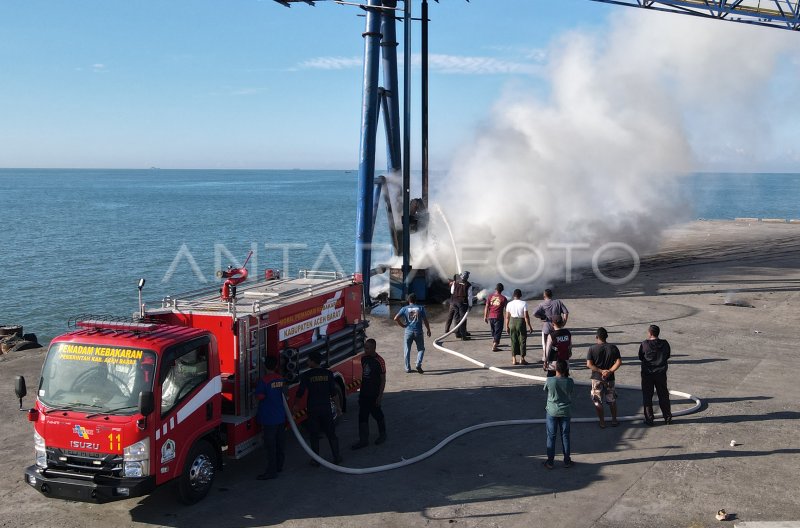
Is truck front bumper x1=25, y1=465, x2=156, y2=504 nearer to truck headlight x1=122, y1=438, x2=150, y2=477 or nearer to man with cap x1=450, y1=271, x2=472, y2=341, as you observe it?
truck headlight x1=122, y1=438, x2=150, y2=477

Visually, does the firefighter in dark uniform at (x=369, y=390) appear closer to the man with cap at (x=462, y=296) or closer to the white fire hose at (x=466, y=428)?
the white fire hose at (x=466, y=428)

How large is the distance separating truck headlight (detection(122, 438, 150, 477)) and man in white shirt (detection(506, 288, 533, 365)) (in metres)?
8.42

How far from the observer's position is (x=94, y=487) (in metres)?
7.57

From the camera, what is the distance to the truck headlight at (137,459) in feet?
25.2

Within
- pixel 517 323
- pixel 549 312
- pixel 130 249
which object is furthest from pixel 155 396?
pixel 130 249

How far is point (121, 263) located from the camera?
4647 cm

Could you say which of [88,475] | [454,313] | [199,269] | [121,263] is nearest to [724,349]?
[454,313]

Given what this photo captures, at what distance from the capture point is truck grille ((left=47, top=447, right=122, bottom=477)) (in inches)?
304

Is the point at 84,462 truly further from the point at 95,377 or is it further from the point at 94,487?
the point at 95,377

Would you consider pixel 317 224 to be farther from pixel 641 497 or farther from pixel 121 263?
pixel 641 497

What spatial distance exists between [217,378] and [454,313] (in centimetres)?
969

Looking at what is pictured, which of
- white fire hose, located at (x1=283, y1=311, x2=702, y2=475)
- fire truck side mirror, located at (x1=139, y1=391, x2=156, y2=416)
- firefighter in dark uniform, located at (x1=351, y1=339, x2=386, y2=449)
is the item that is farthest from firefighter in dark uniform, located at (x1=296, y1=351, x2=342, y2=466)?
fire truck side mirror, located at (x1=139, y1=391, x2=156, y2=416)

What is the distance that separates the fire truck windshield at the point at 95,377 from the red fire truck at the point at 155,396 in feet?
0.04

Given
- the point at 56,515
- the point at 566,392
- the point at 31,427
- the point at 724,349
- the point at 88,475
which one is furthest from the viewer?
the point at 724,349
